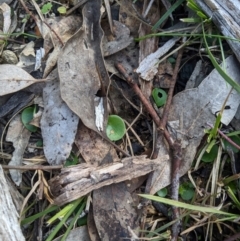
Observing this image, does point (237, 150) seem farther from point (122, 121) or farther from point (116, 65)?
point (116, 65)

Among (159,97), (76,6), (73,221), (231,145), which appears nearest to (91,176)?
(73,221)

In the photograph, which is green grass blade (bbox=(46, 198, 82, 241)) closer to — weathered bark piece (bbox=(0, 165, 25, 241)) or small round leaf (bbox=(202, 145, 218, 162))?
weathered bark piece (bbox=(0, 165, 25, 241))

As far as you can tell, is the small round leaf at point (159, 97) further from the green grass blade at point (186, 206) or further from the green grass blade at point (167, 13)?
the green grass blade at point (186, 206)

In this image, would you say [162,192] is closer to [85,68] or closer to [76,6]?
[85,68]

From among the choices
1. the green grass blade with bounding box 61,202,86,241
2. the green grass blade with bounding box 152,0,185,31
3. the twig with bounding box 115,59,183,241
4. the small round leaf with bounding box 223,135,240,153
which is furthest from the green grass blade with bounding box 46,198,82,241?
the green grass blade with bounding box 152,0,185,31

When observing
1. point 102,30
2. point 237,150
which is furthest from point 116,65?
point 237,150

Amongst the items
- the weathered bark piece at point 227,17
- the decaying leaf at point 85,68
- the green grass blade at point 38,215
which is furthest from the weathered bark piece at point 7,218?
the weathered bark piece at point 227,17
